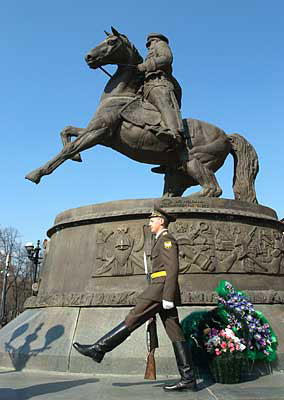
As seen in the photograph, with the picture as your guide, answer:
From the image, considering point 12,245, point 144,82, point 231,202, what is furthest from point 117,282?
point 12,245

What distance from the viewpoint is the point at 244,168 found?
33.0 feet

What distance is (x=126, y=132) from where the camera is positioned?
367 inches

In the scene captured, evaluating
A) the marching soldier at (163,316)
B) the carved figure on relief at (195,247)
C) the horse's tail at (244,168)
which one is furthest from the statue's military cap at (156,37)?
the marching soldier at (163,316)

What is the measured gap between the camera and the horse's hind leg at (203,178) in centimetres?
922

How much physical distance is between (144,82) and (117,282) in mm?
4882

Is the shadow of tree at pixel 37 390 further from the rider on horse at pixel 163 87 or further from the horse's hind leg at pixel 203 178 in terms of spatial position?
the rider on horse at pixel 163 87

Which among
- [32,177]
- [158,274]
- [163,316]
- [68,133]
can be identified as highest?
[68,133]

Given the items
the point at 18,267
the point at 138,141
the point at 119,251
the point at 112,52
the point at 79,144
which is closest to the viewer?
the point at 119,251

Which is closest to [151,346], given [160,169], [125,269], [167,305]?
[167,305]

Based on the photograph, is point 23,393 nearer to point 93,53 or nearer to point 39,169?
point 39,169

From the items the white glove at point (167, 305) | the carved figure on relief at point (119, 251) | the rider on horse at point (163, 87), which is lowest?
the white glove at point (167, 305)

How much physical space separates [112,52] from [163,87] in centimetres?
144

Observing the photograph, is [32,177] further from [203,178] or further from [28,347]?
[203,178]

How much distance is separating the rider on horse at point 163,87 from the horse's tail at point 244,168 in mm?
1719
